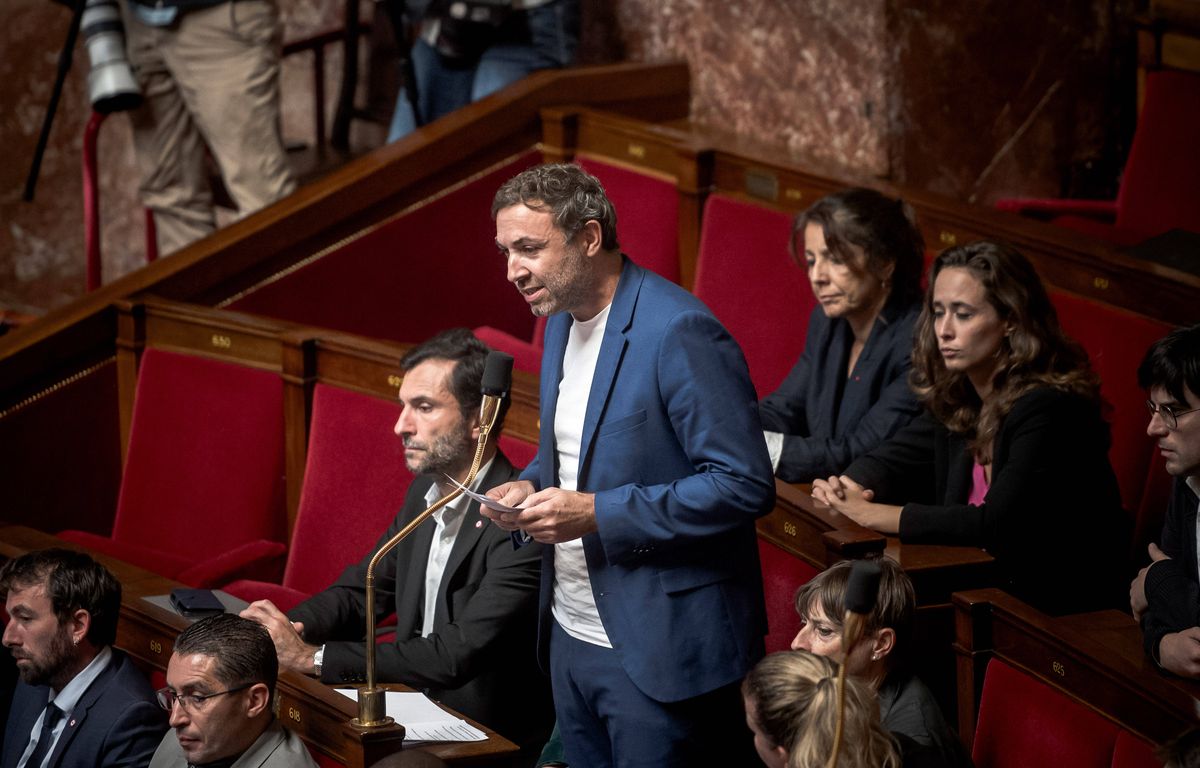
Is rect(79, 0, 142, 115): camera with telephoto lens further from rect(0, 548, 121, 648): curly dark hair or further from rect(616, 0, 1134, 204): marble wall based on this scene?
rect(0, 548, 121, 648): curly dark hair

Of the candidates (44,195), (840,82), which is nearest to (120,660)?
(840,82)

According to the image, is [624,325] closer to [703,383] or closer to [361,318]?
[703,383]

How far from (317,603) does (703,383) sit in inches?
23.2

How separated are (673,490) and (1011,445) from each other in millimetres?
415

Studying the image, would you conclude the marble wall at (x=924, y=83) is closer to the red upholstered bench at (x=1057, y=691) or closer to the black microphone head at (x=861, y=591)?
the red upholstered bench at (x=1057, y=691)

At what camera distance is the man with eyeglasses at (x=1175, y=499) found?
3.85ft

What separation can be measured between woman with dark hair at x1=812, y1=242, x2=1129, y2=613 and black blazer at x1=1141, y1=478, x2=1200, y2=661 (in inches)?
3.6

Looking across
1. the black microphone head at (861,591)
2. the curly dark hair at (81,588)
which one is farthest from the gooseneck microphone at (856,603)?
the curly dark hair at (81,588)

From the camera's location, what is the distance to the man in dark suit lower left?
1.39 meters

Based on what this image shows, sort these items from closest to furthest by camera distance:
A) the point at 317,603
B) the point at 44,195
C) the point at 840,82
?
the point at 317,603
the point at 840,82
the point at 44,195

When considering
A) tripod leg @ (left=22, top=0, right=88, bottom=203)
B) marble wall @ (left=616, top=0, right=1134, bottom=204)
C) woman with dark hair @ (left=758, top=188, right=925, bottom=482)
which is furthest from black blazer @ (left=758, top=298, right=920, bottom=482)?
tripod leg @ (left=22, top=0, right=88, bottom=203)

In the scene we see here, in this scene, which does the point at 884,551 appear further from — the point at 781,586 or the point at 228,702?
the point at 228,702

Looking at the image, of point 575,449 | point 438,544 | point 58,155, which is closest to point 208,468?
point 438,544

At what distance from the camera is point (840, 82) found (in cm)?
238
